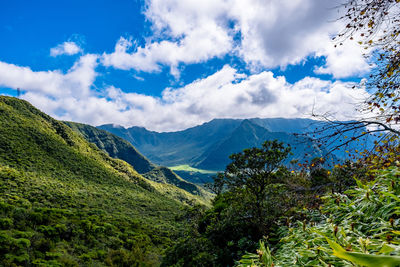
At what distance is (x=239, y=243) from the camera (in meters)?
7.01

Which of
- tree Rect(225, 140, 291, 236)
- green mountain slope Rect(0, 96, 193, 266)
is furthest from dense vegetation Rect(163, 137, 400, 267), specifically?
green mountain slope Rect(0, 96, 193, 266)

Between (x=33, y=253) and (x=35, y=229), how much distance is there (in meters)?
5.46

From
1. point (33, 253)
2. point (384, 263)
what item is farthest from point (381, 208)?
point (33, 253)

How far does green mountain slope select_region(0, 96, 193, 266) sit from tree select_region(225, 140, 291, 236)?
10.5 meters

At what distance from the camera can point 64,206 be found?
33.4 metres

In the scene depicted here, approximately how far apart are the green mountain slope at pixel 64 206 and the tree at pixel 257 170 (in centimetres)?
1050

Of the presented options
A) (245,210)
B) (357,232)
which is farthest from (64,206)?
(357,232)

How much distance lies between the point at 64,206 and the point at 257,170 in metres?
36.7

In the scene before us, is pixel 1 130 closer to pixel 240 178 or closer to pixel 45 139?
pixel 45 139

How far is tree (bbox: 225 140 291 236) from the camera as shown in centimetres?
829

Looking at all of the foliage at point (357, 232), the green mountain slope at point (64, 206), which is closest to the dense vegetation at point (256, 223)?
the foliage at point (357, 232)

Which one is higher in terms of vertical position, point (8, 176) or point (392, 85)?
point (392, 85)

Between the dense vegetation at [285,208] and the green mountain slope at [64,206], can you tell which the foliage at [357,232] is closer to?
the dense vegetation at [285,208]

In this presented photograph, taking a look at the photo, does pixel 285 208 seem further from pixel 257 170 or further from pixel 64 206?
pixel 64 206
